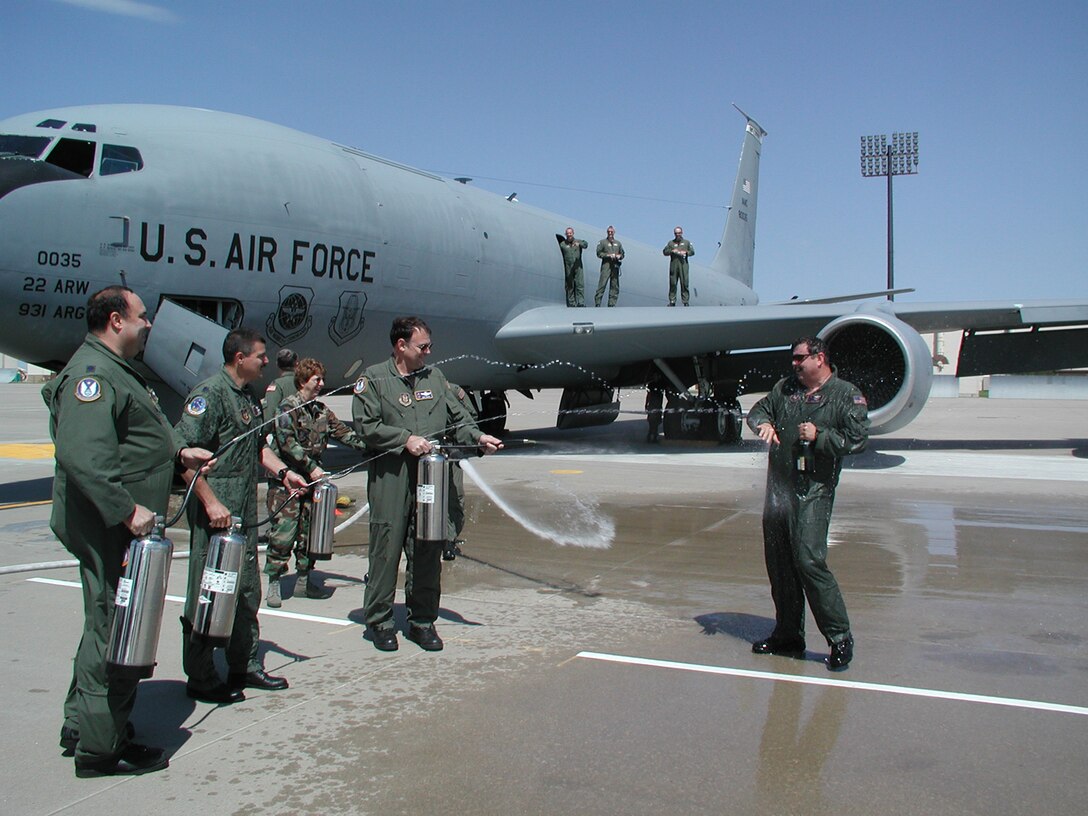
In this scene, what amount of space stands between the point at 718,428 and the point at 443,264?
7407mm

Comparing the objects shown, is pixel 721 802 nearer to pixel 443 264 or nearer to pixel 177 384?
pixel 177 384

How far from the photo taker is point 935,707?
14.1 ft

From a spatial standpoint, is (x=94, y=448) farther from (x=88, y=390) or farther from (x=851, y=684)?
(x=851, y=684)

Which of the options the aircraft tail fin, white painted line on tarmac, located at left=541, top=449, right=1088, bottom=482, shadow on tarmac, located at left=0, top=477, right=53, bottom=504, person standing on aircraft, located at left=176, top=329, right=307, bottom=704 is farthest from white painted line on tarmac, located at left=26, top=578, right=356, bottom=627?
the aircraft tail fin

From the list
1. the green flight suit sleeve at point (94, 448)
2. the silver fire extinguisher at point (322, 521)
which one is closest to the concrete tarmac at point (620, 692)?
the silver fire extinguisher at point (322, 521)

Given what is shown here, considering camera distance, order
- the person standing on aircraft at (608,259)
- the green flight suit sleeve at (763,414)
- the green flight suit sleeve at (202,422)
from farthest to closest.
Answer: the person standing on aircraft at (608,259)
the green flight suit sleeve at (763,414)
the green flight suit sleeve at (202,422)

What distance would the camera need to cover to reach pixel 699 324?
15.1 m

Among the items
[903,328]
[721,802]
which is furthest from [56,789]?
[903,328]

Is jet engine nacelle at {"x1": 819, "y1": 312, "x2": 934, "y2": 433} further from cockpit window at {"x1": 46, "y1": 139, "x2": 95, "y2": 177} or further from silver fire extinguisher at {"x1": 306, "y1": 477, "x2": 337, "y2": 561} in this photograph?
cockpit window at {"x1": 46, "y1": 139, "x2": 95, "y2": 177}

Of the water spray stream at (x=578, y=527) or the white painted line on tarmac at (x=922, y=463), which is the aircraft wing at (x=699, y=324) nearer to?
the white painted line on tarmac at (x=922, y=463)

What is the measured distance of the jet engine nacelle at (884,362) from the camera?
41.3 ft

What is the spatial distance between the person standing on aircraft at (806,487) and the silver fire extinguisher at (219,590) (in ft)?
9.05

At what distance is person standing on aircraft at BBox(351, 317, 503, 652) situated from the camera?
5.20m

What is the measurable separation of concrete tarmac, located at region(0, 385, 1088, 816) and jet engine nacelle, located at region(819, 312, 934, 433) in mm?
3765
